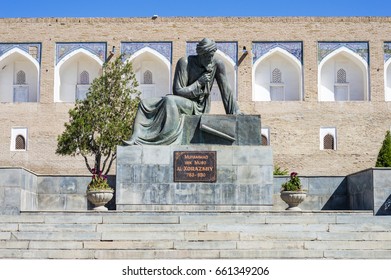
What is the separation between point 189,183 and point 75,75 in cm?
1461

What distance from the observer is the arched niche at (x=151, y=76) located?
2353 centimetres

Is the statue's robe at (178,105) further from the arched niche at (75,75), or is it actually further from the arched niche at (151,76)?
the arched niche at (75,75)

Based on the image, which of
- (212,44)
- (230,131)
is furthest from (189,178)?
(212,44)

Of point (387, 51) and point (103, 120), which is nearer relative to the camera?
point (103, 120)

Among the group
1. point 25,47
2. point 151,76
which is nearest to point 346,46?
point 151,76

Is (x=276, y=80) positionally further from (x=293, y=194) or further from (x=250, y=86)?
(x=293, y=194)

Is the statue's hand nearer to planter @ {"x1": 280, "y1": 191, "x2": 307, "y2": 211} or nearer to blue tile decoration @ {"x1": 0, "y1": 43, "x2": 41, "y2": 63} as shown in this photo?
planter @ {"x1": 280, "y1": 191, "x2": 307, "y2": 211}

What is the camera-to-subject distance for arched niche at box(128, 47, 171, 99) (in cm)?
2353

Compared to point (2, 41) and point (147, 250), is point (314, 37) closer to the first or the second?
point (2, 41)

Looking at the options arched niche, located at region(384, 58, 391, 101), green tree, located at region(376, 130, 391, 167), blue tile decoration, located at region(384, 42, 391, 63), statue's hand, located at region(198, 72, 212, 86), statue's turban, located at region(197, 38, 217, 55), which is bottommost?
green tree, located at region(376, 130, 391, 167)

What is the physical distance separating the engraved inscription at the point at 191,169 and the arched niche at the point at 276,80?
13683mm

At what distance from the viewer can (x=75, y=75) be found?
23703 mm

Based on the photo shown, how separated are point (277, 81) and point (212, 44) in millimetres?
13727

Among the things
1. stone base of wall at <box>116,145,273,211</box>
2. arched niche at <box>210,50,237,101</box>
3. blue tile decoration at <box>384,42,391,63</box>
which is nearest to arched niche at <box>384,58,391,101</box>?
blue tile decoration at <box>384,42,391,63</box>
